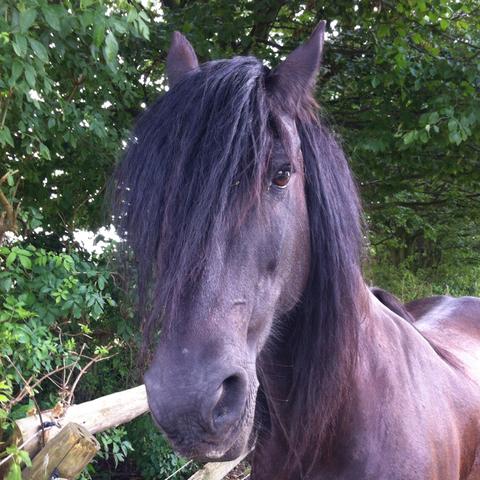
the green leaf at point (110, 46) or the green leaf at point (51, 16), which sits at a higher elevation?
the green leaf at point (51, 16)

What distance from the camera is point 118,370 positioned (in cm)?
449

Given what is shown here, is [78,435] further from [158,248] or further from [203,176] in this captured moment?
[203,176]

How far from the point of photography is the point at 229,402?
1244 mm

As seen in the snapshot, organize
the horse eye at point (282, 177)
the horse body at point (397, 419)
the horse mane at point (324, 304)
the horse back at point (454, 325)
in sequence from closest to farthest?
the horse eye at point (282, 177) < the horse mane at point (324, 304) < the horse body at point (397, 419) < the horse back at point (454, 325)

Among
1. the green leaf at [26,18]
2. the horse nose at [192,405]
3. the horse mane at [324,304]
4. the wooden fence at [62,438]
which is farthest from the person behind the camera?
the wooden fence at [62,438]

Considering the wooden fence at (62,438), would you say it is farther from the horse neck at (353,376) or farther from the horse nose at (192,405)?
the horse nose at (192,405)

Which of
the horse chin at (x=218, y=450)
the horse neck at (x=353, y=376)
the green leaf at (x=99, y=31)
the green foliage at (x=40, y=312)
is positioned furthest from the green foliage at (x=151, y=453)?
the horse chin at (x=218, y=450)

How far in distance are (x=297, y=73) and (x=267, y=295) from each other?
2.01 ft

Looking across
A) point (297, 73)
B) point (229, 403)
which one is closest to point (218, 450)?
point (229, 403)

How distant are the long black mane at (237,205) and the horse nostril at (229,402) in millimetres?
201

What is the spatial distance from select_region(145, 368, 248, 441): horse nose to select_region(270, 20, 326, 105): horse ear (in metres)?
0.77

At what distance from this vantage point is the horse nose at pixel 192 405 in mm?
1168

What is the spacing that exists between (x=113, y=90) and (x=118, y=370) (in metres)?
2.11

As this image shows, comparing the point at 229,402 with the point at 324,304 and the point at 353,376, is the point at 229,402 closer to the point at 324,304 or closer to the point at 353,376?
the point at 324,304
